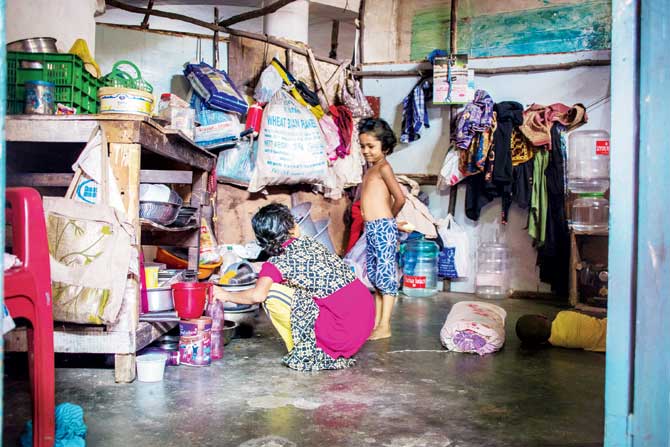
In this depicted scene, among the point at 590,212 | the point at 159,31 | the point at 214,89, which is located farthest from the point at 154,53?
the point at 590,212

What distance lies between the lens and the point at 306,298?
3236mm

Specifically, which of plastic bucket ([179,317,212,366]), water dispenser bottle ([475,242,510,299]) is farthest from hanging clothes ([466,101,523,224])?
plastic bucket ([179,317,212,366])

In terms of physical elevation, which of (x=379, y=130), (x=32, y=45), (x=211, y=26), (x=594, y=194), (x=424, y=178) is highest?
(x=211, y=26)

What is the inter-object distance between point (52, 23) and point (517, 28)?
15.3ft

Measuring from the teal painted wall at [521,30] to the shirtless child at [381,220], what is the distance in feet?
9.82

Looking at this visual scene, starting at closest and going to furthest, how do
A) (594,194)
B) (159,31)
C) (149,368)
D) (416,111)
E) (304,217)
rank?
1. (149,368)
2. (159,31)
3. (594,194)
4. (304,217)
5. (416,111)

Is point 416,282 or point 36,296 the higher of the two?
point 36,296

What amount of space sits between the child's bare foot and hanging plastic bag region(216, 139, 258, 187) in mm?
2037

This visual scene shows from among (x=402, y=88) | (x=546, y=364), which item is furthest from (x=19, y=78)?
(x=402, y=88)

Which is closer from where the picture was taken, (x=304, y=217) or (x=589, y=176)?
(x=304, y=217)

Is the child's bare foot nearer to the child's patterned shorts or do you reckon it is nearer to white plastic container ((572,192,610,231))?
the child's patterned shorts

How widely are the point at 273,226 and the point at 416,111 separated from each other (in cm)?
389

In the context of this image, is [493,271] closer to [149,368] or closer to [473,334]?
[473,334]

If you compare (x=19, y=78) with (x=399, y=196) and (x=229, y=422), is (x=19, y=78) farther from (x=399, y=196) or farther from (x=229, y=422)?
(x=399, y=196)
